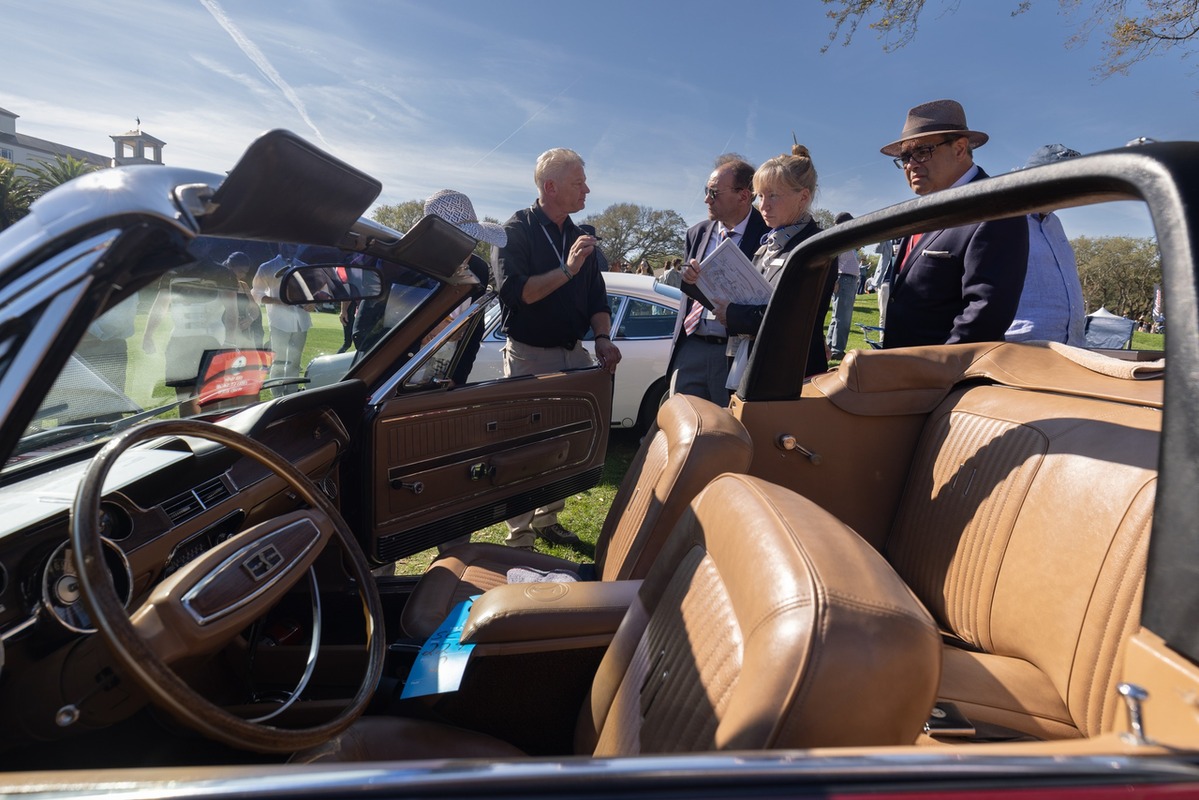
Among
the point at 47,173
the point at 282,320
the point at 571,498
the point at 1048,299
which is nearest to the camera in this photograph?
the point at 282,320

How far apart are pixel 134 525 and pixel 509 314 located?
2.52 metres

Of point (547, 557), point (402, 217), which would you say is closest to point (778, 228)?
point (547, 557)

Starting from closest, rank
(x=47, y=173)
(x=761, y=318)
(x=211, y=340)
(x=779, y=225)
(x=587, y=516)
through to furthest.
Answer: (x=211, y=340)
(x=47, y=173)
(x=761, y=318)
(x=779, y=225)
(x=587, y=516)

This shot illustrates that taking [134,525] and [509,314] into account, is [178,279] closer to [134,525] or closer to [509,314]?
[134,525]

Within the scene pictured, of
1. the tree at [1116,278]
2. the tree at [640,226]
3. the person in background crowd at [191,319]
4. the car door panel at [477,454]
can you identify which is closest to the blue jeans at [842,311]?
the car door panel at [477,454]

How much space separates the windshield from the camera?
1511mm

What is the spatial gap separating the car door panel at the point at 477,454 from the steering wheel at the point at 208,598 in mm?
1047

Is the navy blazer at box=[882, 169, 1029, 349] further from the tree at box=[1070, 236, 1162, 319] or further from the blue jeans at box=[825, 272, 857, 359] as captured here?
the tree at box=[1070, 236, 1162, 319]

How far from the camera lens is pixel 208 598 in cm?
119

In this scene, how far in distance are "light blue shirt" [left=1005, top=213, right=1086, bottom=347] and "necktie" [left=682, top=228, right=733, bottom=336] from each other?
137 centimetres

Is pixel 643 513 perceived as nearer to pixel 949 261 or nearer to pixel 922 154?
pixel 949 261

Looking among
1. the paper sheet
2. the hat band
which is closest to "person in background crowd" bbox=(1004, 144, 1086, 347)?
the hat band

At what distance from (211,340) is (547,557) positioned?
1.37 metres

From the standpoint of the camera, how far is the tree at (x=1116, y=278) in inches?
781
